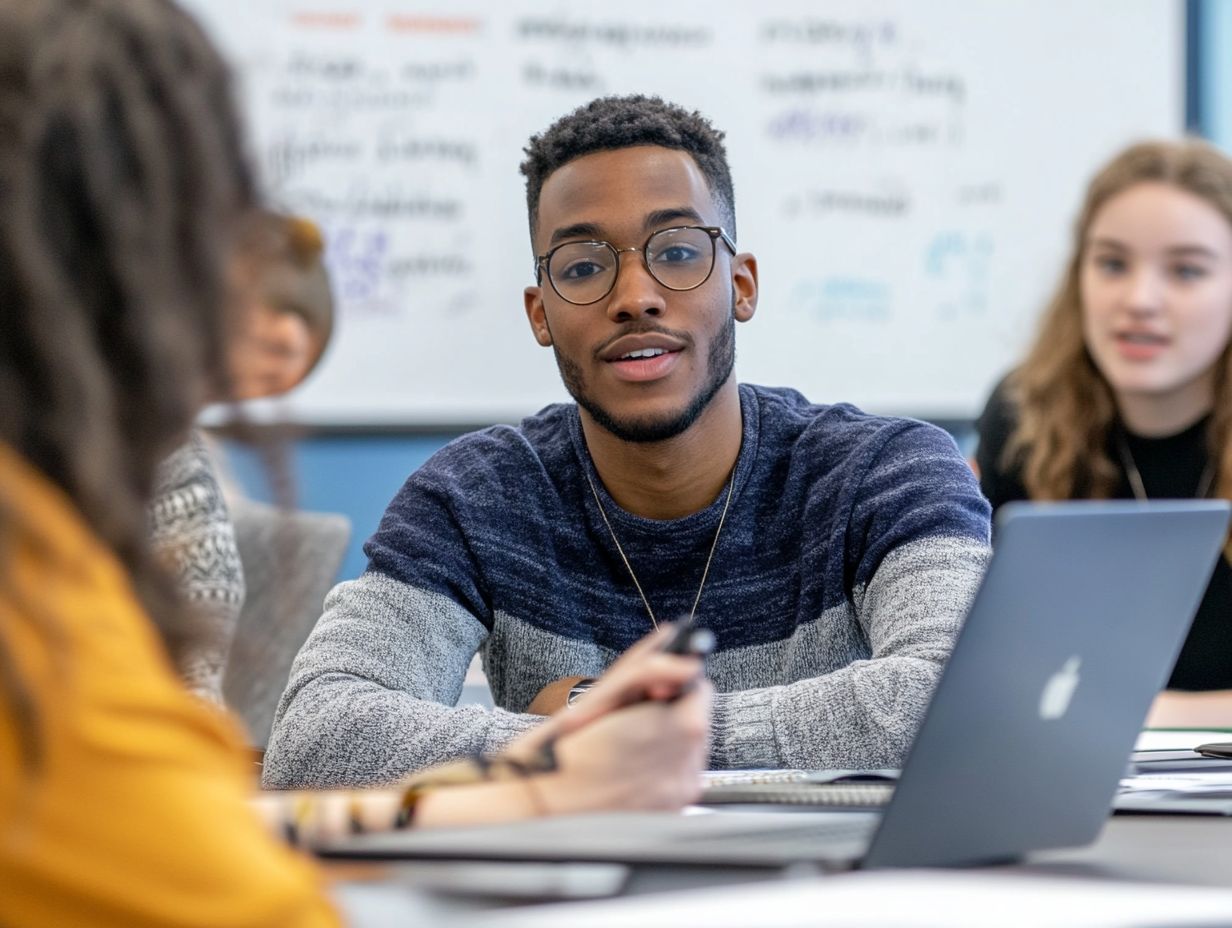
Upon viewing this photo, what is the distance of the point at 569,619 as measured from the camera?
1723mm

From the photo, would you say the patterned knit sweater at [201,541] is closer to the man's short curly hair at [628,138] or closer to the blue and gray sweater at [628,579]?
the blue and gray sweater at [628,579]

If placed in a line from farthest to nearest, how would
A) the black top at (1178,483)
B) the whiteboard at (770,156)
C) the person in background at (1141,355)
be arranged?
the whiteboard at (770,156), the person in background at (1141,355), the black top at (1178,483)

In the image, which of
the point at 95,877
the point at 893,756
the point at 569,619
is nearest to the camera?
the point at 95,877

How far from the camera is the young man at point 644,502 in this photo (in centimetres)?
163

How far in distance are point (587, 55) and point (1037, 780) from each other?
252cm

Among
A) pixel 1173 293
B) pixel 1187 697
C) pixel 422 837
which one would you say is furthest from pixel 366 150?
pixel 422 837

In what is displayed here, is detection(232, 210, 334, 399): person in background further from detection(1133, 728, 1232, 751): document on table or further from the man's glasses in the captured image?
detection(1133, 728, 1232, 751): document on table

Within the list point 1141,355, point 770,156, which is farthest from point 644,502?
point 770,156

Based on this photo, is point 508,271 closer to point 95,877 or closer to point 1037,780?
point 1037,780

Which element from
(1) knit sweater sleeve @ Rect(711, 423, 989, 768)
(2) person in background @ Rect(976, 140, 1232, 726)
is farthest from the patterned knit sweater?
(2) person in background @ Rect(976, 140, 1232, 726)

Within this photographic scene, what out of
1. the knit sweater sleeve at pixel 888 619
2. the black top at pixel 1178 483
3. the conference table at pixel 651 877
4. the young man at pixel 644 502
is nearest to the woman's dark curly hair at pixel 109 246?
the conference table at pixel 651 877

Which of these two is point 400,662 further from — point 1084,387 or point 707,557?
point 1084,387

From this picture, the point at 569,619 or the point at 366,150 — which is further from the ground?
the point at 366,150

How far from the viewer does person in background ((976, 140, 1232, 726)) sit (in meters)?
2.48
